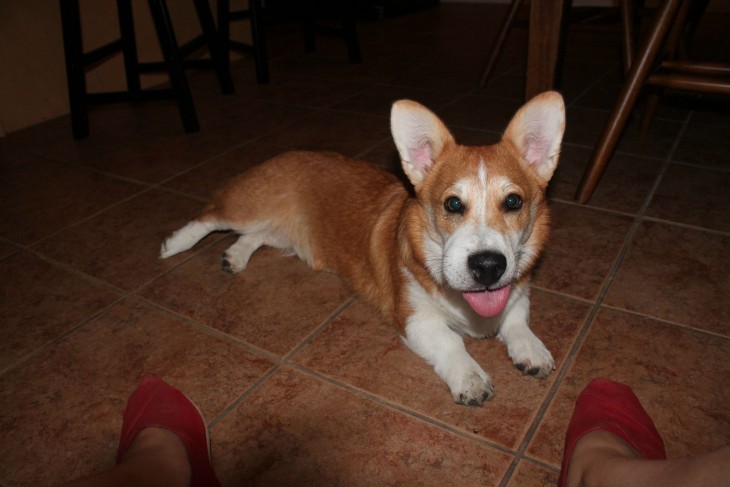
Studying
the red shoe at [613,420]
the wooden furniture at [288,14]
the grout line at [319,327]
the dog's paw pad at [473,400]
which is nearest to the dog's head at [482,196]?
the dog's paw pad at [473,400]

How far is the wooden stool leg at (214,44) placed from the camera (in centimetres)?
438

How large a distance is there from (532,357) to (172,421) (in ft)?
3.67

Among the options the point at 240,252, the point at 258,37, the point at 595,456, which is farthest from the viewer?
the point at 258,37

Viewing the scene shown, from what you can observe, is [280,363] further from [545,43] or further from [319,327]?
[545,43]

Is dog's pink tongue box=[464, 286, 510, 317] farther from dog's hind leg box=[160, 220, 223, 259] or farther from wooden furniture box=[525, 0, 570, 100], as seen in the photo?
wooden furniture box=[525, 0, 570, 100]

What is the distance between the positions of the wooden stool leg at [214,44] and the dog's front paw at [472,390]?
12.7 feet

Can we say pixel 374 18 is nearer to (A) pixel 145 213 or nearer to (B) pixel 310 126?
(B) pixel 310 126

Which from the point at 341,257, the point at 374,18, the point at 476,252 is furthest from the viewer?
the point at 374,18

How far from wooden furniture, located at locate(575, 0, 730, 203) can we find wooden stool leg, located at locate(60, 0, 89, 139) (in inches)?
137

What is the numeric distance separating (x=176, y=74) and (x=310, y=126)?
3.37 feet

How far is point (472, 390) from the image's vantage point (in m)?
1.56

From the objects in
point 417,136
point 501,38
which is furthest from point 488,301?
point 501,38

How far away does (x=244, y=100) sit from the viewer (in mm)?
4492

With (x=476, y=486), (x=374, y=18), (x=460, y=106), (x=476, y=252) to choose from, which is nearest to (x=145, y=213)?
(x=476, y=252)
